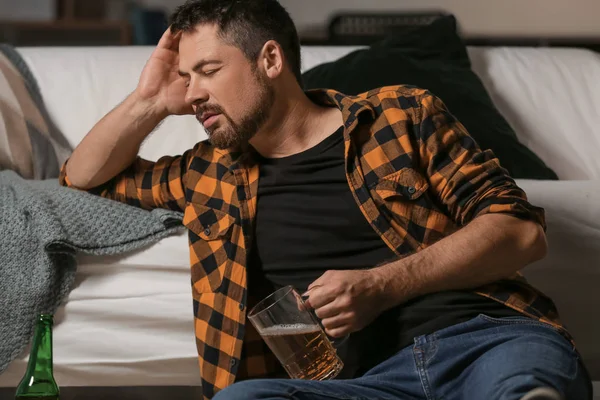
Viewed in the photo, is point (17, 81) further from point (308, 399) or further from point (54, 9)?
point (54, 9)

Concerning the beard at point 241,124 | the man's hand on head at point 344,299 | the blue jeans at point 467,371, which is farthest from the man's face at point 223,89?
the blue jeans at point 467,371

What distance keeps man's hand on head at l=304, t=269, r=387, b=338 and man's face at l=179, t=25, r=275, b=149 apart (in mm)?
344

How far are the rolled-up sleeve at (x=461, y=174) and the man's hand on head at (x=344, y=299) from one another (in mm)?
208

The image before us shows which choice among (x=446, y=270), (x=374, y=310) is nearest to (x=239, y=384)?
(x=374, y=310)

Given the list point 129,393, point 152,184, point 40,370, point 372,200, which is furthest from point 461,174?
point 129,393

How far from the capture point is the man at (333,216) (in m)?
1.19

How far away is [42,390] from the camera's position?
1201mm

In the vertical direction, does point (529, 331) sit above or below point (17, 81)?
above

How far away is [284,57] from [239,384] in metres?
0.62

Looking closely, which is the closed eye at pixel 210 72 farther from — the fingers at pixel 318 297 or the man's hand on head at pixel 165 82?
the fingers at pixel 318 297

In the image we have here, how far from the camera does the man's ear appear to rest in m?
1.46

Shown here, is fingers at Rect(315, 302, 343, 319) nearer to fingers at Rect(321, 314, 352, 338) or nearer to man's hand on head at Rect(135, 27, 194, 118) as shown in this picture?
fingers at Rect(321, 314, 352, 338)

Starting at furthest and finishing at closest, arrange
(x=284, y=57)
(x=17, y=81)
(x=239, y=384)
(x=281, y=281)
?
(x=17, y=81), (x=284, y=57), (x=281, y=281), (x=239, y=384)

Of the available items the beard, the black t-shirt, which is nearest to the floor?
the black t-shirt
